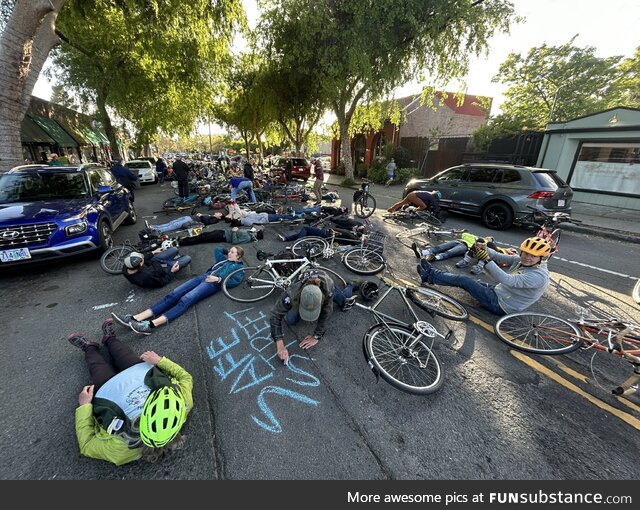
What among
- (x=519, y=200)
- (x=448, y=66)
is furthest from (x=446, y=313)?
(x=448, y=66)

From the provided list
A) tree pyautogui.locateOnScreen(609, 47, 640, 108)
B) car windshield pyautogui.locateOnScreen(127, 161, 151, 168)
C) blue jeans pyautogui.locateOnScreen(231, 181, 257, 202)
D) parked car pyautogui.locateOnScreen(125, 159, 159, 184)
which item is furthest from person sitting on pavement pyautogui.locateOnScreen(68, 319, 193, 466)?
tree pyautogui.locateOnScreen(609, 47, 640, 108)

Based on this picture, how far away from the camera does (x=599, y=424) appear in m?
2.47

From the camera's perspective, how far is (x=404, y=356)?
3.04 meters

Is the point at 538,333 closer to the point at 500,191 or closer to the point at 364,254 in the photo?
the point at 364,254

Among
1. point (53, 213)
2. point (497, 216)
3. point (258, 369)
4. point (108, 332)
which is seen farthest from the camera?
point (497, 216)

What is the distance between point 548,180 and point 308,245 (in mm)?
7364

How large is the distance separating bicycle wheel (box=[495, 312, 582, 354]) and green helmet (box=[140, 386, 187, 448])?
389 centimetres

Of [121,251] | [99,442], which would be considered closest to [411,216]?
[121,251]

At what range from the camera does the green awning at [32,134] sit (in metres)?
15.9

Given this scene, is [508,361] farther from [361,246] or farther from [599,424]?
[361,246]

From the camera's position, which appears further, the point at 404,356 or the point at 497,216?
the point at 497,216

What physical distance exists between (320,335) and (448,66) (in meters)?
16.9

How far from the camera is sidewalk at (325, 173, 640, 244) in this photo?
8.12 meters

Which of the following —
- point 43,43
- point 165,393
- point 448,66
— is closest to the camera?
point 165,393
